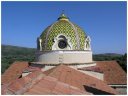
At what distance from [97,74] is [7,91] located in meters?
12.4

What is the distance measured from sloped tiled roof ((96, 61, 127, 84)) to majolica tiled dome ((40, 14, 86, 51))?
3274mm

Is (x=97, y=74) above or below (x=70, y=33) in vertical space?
below

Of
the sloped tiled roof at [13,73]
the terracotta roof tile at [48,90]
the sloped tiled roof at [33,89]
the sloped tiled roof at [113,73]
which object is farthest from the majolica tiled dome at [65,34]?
the terracotta roof tile at [48,90]

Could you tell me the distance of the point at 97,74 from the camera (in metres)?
20.8

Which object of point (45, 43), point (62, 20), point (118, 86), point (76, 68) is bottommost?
point (118, 86)

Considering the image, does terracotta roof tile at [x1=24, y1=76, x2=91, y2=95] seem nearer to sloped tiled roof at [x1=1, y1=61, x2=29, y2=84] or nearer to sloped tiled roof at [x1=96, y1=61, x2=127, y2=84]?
sloped tiled roof at [x1=96, y1=61, x2=127, y2=84]

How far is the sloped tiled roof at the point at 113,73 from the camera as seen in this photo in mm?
21359

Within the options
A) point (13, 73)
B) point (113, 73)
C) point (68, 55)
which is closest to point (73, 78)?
point (68, 55)

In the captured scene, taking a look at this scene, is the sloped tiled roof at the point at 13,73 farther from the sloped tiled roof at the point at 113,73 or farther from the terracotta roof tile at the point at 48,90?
the terracotta roof tile at the point at 48,90

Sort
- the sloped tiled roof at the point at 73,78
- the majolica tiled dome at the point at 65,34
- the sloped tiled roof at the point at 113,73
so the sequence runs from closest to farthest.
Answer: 1. the sloped tiled roof at the point at 73,78
2. the sloped tiled roof at the point at 113,73
3. the majolica tiled dome at the point at 65,34

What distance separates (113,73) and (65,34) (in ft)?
17.4

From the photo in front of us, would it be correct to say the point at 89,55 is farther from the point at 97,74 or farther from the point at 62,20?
the point at 62,20

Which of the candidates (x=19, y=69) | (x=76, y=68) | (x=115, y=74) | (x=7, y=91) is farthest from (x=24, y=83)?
(x=19, y=69)

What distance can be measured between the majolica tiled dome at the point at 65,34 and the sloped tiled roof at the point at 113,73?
10.7ft
